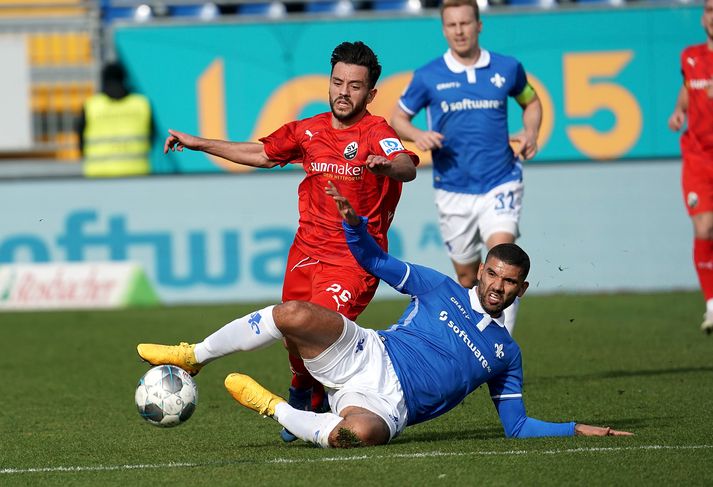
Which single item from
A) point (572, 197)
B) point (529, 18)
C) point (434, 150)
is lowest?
point (572, 197)

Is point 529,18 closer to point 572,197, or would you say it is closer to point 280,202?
point 572,197

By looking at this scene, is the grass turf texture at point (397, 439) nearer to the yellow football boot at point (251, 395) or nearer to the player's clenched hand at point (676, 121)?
the yellow football boot at point (251, 395)

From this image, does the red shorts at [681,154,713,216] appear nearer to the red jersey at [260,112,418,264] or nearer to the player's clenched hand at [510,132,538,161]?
the player's clenched hand at [510,132,538,161]

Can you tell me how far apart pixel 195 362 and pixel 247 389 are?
42 centimetres

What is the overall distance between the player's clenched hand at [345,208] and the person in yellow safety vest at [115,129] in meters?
10.9

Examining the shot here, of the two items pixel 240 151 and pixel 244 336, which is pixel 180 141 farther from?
pixel 244 336

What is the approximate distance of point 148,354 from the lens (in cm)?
691

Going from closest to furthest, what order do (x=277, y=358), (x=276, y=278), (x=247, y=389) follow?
(x=247, y=389) → (x=277, y=358) → (x=276, y=278)

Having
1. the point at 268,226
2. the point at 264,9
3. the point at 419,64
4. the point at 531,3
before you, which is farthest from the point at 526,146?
the point at 264,9

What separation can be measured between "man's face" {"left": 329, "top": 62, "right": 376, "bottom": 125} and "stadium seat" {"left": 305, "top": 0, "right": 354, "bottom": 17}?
11263 millimetres

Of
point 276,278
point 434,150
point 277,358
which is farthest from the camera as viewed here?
point 276,278

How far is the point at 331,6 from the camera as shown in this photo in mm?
18859

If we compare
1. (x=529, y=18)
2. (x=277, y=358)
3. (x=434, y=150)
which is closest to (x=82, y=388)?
(x=277, y=358)

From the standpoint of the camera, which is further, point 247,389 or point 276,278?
point 276,278
